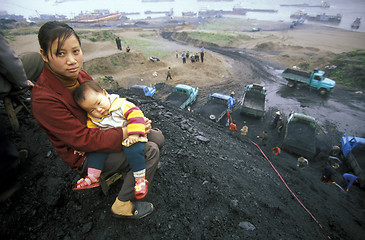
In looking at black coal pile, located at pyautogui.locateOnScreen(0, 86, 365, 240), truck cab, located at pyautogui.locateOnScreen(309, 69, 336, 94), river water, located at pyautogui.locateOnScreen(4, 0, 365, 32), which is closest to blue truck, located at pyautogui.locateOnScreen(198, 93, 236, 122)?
black coal pile, located at pyautogui.locateOnScreen(0, 86, 365, 240)

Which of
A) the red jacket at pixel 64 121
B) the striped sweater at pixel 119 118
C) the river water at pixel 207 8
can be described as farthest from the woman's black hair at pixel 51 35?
the river water at pixel 207 8

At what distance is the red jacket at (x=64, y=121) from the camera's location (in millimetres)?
1701

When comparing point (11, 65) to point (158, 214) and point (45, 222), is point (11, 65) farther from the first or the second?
point (158, 214)

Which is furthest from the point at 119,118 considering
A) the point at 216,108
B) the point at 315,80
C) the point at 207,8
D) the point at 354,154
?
the point at 207,8

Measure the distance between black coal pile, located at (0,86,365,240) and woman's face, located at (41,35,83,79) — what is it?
2073mm

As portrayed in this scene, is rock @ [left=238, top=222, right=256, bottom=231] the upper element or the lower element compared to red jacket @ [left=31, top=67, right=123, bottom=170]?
lower

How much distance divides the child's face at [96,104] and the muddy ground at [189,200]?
1.56 m

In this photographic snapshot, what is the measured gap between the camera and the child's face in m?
1.93

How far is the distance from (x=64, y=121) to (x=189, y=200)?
259 cm

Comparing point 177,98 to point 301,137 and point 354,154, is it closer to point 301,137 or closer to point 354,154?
point 301,137

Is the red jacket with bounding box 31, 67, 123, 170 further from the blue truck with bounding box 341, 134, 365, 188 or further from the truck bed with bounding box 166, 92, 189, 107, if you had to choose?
the blue truck with bounding box 341, 134, 365, 188

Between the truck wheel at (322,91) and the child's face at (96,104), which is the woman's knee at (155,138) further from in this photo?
the truck wheel at (322,91)

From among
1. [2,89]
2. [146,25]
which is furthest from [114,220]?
[146,25]

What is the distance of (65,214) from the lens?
8.64 ft
